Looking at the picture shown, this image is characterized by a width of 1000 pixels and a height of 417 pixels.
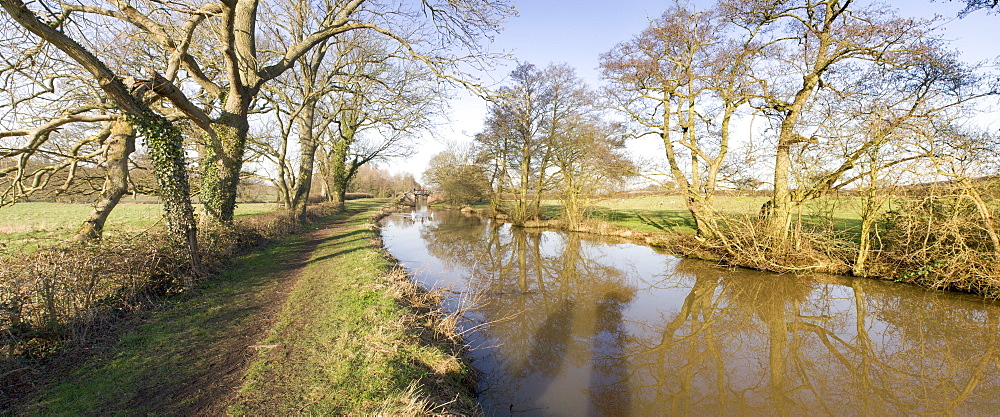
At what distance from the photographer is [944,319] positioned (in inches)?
255

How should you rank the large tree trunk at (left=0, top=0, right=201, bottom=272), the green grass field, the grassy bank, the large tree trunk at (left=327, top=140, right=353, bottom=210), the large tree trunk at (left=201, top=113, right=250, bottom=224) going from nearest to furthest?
the grassy bank < the large tree trunk at (left=0, top=0, right=201, bottom=272) < the green grass field < the large tree trunk at (left=201, top=113, right=250, bottom=224) < the large tree trunk at (left=327, top=140, right=353, bottom=210)

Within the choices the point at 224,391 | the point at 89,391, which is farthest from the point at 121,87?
the point at 224,391

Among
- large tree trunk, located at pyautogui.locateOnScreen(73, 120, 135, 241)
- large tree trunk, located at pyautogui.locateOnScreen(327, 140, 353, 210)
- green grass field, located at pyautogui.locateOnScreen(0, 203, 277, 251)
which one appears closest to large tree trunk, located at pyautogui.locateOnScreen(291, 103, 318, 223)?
green grass field, located at pyautogui.locateOnScreen(0, 203, 277, 251)

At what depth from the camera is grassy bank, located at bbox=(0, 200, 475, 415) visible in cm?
315

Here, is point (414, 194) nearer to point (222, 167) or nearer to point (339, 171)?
point (339, 171)

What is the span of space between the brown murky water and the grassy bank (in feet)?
3.32

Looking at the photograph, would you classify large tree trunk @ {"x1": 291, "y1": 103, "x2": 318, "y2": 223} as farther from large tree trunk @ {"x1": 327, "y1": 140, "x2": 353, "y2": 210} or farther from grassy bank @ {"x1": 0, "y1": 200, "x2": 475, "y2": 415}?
grassy bank @ {"x1": 0, "y1": 200, "x2": 475, "y2": 415}

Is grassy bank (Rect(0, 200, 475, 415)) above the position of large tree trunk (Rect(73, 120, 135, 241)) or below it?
below

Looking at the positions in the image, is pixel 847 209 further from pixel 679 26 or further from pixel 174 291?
pixel 174 291

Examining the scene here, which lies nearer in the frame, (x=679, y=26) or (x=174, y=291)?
(x=174, y=291)

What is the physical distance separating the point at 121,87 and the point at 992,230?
14984mm

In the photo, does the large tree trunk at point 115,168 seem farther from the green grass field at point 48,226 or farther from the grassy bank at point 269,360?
the grassy bank at point 269,360

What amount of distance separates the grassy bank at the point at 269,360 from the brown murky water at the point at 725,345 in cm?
101

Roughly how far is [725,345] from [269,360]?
19.8ft
